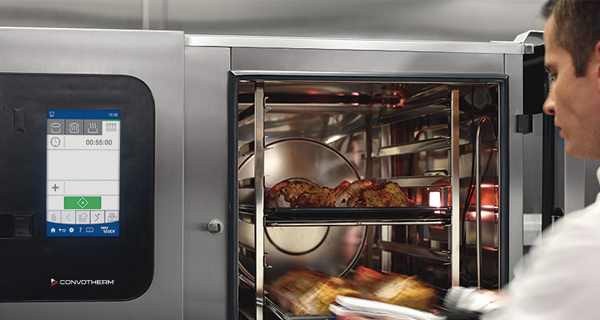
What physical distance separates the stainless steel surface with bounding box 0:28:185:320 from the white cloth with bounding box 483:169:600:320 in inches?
40.7

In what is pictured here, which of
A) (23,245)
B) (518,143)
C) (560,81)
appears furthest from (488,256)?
(23,245)

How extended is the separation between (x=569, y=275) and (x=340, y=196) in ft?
4.72

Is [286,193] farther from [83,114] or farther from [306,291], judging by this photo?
[83,114]

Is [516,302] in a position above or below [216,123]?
below

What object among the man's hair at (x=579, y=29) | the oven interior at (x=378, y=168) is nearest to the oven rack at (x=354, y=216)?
the oven interior at (x=378, y=168)

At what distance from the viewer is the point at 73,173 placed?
60.4 inches

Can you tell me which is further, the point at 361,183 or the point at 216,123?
the point at 361,183

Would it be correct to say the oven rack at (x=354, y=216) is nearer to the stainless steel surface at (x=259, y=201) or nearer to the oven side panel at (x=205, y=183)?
the stainless steel surface at (x=259, y=201)

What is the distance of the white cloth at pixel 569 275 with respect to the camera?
70 cm

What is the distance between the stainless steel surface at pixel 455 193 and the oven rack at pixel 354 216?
60 mm

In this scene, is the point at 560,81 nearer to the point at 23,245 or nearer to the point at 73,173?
the point at 73,173

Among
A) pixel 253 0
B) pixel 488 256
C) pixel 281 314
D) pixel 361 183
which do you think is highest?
pixel 253 0

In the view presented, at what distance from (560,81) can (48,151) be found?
123cm

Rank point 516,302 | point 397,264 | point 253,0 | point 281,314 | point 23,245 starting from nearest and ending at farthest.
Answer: point 516,302, point 23,245, point 281,314, point 253,0, point 397,264
